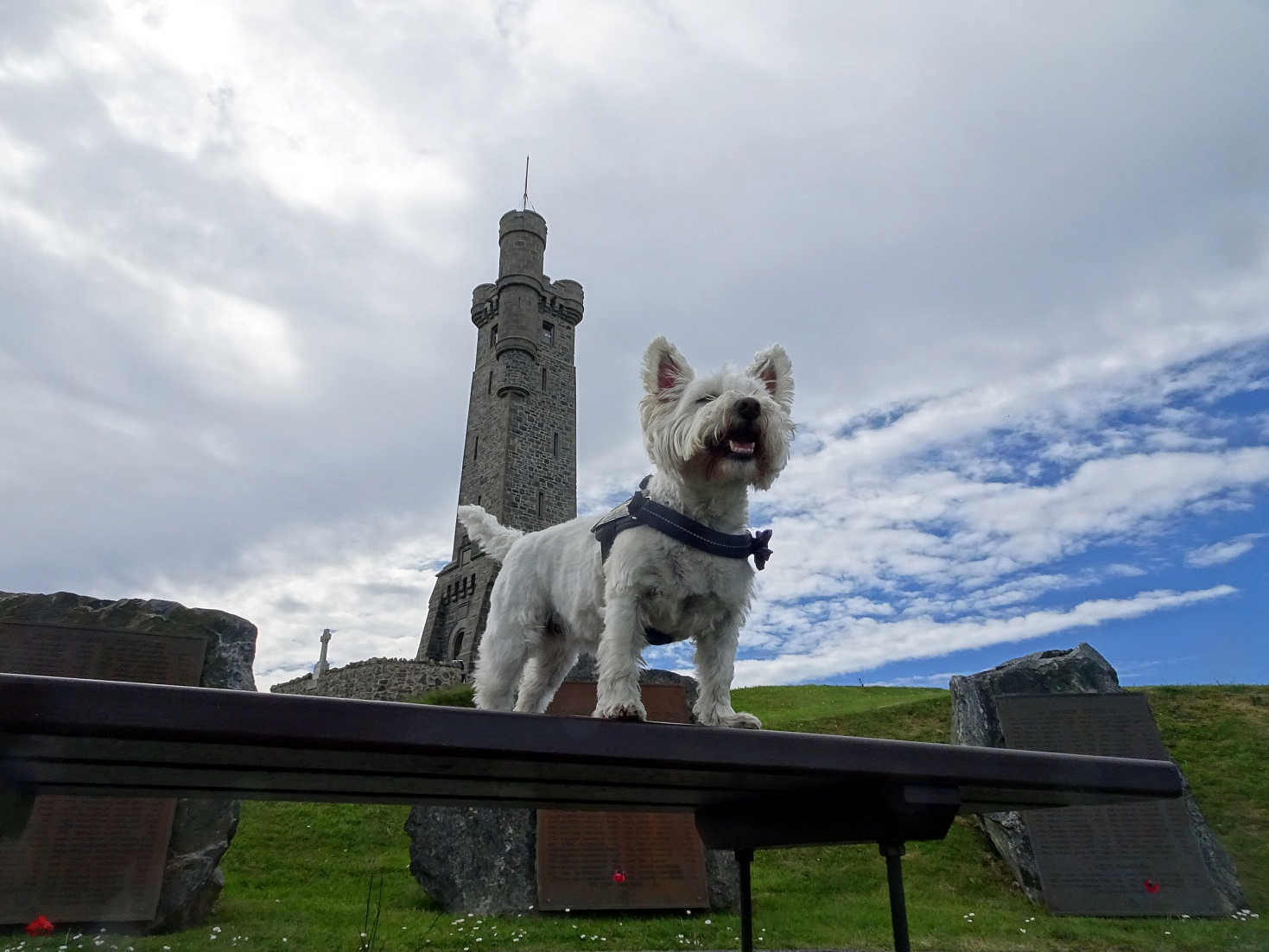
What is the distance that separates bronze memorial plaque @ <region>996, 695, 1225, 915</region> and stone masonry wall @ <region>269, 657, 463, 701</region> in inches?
885

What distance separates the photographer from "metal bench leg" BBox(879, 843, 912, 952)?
310cm

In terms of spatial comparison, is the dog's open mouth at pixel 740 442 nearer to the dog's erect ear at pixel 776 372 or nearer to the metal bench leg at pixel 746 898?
the dog's erect ear at pixel 776 372

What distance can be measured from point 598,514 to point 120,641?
661 cm

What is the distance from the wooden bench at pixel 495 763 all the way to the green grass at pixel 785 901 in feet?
15.5

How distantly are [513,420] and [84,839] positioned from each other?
33.1m

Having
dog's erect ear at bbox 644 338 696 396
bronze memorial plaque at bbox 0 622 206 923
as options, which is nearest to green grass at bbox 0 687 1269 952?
bronze memorial plaque at bbox 0 622 206 923

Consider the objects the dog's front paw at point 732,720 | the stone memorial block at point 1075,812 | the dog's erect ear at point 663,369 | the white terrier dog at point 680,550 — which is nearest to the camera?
the white terrier dog at point 680,550

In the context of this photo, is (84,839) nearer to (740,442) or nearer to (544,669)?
(544,669)

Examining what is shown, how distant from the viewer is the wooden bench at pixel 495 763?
81.0 inches

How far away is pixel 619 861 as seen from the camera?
28.0 feet

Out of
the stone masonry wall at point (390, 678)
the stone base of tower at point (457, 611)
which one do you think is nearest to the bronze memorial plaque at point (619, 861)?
the stone masonry wall at point (390, 678)

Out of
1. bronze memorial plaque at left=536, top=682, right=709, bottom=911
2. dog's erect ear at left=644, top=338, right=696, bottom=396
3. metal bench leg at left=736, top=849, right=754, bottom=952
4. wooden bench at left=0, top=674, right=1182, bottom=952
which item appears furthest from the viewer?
bronze memorial plaque at left=536, top=682, right=709, bottom=911

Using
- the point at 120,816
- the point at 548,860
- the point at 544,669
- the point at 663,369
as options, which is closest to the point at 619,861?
the point at 548,860

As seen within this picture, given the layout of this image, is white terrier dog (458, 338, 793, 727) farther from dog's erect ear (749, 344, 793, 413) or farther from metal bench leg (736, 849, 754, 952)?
metal bench leg (736, 849, 754, 952)
